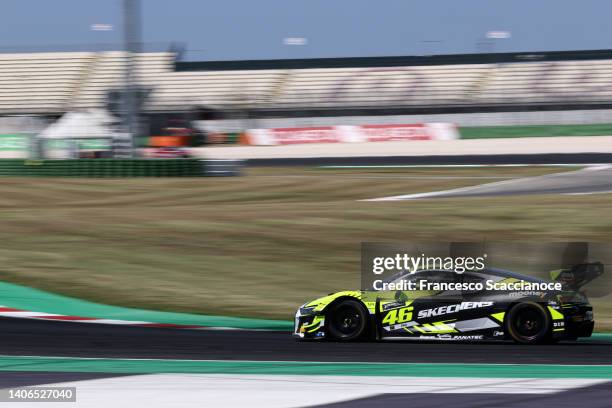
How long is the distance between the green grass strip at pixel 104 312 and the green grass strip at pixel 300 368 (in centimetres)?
257

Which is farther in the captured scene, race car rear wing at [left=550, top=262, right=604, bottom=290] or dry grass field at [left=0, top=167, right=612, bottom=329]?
dry grass field at [left=0, top=167, right=612, bottom=329]

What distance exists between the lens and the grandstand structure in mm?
54906

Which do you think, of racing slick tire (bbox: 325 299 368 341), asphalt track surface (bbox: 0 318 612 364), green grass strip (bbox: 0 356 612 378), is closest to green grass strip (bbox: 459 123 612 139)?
asphalt track surface (bbox: 0 318 612 364)

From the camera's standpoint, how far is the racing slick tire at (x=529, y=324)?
9195mm

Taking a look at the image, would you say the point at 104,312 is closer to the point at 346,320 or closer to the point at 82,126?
the point at 346,320

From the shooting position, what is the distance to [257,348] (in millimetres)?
9414

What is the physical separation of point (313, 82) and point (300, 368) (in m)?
51.5

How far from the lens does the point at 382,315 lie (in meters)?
9.58

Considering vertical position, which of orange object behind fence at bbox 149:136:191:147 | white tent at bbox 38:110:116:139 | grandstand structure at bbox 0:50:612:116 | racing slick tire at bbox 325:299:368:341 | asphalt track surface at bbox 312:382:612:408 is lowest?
asphalt track surface at bbox 312:382:612:408

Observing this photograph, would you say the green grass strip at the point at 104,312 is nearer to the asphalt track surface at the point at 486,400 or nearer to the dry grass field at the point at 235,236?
the dry grass field at the point at 235,236

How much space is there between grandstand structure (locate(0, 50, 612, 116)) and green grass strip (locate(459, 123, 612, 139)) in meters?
5.73

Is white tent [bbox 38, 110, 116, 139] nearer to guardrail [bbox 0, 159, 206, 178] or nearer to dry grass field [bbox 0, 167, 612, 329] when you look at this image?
guardrail [bbox 0, 159, 206, 178]

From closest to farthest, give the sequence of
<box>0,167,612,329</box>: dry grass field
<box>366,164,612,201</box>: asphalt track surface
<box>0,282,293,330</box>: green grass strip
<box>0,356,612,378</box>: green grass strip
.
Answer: <box>0,356,612,378</box>: green grass strip
<box>0,282,293,330</box>: green grass strip
<box>0,167,612,329</box>: dry grass field
<box>366,164,612,201</box>: asphalt track surface

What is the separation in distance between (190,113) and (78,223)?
34163mm
